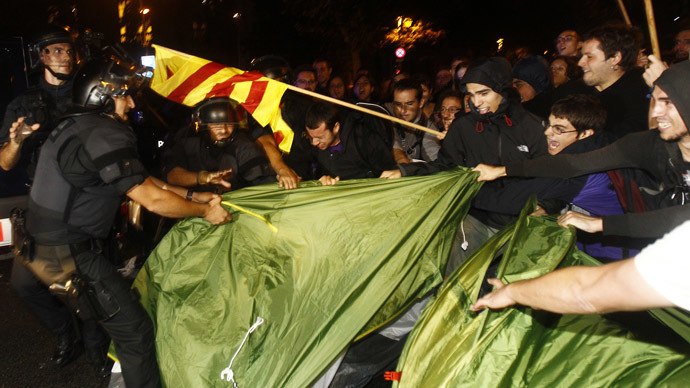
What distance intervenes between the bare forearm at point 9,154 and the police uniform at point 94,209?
105cm

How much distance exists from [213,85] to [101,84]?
934 mm

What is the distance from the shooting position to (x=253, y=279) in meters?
2.97

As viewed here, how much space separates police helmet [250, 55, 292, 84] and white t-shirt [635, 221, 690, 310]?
4.59 metres

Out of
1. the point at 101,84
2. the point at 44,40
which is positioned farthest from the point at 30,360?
the point at 44,40

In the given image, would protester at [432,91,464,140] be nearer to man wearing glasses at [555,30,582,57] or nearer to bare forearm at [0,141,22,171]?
man wearing glasses at [555,30,582,57]

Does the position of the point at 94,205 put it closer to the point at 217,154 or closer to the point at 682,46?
the point at 217,154

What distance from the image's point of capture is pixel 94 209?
2971 mm

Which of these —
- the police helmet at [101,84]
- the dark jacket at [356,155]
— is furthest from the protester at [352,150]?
the police helmet at [101,84]

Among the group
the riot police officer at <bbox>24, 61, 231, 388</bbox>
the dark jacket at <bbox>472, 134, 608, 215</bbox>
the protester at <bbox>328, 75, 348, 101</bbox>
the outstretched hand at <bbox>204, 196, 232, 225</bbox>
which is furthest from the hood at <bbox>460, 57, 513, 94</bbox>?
the protester at <bbox>328, 75, 348, 101</bbox>

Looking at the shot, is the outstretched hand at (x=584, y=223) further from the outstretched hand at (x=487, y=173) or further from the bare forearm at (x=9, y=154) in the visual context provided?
the bare forearm at (x=9, y=154)

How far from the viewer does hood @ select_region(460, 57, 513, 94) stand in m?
3.43

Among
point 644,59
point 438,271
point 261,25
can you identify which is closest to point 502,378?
point 438,271

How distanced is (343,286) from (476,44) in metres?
26.9

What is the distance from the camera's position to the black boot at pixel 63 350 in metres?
3.58
